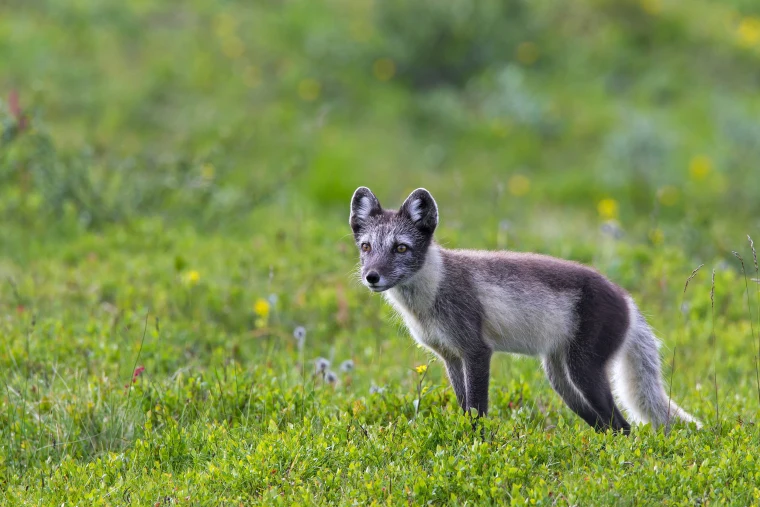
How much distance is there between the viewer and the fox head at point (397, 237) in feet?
19.1

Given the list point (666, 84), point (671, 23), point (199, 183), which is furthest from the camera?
point (671, 23)

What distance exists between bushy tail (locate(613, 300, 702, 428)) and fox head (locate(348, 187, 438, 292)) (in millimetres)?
1479

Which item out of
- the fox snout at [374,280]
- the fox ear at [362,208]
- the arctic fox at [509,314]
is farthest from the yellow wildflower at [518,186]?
the fox snout at [374,280]

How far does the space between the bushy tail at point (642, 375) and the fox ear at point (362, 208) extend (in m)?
1.85

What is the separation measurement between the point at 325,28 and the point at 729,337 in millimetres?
9421

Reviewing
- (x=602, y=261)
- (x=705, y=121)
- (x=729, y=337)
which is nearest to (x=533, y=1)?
(x=705, y=121)

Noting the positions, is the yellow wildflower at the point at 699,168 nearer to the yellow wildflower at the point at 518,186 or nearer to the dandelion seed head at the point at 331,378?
the yellow wildflower at the point at 518,186

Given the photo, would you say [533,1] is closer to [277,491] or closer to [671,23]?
[671,23]

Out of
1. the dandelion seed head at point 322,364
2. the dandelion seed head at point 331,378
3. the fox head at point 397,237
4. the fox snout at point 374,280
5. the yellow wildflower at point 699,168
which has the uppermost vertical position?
the fox head at point 397,237

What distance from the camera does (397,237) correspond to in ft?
19.5

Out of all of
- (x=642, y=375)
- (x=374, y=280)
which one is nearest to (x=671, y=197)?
(x=642, y=375)

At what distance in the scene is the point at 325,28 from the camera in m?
15.3

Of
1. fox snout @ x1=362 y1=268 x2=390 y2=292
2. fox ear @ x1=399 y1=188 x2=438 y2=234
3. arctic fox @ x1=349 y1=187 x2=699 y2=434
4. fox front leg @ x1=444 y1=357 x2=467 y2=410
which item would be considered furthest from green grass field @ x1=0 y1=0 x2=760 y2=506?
fox ear @ x1=399 y1=188 x2=438 y2=234

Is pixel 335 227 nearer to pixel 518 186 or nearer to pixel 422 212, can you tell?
pixel 518 186
